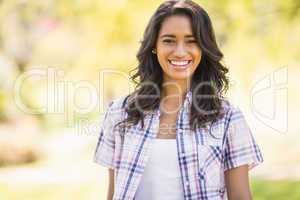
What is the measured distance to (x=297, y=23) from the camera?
5.20 meters

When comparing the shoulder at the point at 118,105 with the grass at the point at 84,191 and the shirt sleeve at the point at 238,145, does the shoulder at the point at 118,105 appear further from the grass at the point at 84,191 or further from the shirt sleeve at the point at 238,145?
the grass at the point at 84,191

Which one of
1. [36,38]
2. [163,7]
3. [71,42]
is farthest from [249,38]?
[163,7]

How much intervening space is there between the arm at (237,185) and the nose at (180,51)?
0.40 metres

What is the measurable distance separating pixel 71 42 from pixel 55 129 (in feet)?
3.05

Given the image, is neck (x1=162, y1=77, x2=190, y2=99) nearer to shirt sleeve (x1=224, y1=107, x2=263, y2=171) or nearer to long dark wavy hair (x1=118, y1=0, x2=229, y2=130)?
long dark wavy hair (x1=118, y1=0, x2=229, y2=130)

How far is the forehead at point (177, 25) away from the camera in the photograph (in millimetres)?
1920

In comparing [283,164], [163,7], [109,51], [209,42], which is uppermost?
[109,51]

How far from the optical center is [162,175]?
6.03ft

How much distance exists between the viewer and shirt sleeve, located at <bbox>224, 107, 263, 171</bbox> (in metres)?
→ 1.88

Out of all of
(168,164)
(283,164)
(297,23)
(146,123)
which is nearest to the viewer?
(168,164)

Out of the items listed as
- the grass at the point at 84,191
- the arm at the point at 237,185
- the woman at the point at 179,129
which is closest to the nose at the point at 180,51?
the woman at the point at 179,129

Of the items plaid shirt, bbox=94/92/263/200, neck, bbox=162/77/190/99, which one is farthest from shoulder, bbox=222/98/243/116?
neck, bbox=162/77/190/99

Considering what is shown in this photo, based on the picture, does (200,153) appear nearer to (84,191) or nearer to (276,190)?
(276,190)

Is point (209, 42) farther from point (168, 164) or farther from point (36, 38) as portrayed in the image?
point (36, 38)
